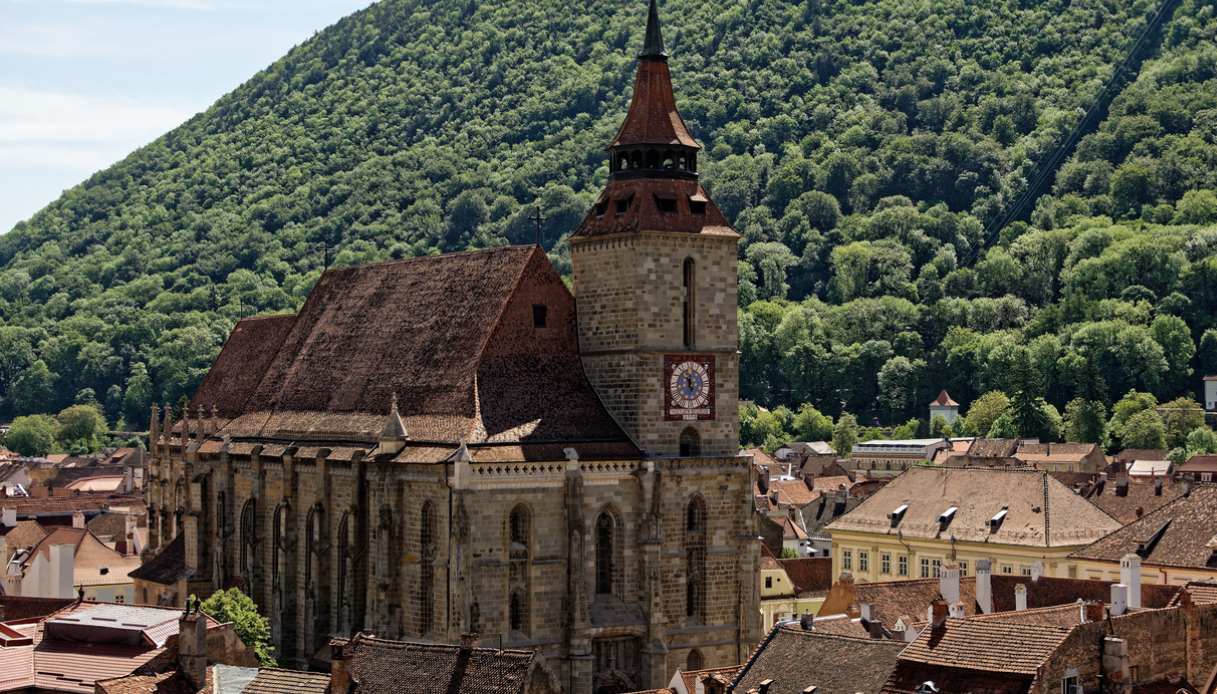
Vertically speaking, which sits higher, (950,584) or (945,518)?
(945,518)

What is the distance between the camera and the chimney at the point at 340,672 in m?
50.6

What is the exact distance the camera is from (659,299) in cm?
7581

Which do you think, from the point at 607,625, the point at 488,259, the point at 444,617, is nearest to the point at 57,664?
the point at 444,617

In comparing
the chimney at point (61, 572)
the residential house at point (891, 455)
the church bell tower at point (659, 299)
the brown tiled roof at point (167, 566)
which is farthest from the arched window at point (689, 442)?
the residential house at point (891, 455)

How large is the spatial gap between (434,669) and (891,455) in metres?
147

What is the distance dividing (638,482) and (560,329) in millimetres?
7173

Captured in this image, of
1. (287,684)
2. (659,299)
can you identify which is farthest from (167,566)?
(287,684)

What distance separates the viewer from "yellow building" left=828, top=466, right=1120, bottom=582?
102m

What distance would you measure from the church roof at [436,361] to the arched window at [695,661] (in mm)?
7989

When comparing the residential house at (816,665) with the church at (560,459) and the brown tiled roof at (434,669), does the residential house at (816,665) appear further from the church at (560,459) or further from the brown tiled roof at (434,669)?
the church at (560,459)

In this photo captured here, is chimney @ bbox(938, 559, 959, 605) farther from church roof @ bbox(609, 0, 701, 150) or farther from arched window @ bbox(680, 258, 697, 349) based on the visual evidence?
church roof @ bbox(609, 0, 701, 150)

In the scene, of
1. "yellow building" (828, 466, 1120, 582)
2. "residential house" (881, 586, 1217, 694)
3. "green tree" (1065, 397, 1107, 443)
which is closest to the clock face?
"residential house" (881, 586, 1217, 694)

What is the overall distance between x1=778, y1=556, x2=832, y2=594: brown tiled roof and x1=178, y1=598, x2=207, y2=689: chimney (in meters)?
54.1

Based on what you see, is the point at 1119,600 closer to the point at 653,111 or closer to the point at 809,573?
the point at 653,111
